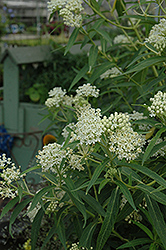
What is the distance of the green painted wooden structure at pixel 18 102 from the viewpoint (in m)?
3.35

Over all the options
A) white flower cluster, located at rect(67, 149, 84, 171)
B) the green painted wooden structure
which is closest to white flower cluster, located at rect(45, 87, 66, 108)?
white flower cluster, located at rect(67, 149, 84, 171)

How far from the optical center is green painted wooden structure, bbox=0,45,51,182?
335 centimetres

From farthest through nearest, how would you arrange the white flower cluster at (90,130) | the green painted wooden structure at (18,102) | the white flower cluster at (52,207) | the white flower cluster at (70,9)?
the green painted wooden structure at (18,102) < the white flower cluster at (70,9) < the white flower cluster at (52,207) < the white flower cluster at (90,130)

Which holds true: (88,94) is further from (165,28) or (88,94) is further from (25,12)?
(25,12)

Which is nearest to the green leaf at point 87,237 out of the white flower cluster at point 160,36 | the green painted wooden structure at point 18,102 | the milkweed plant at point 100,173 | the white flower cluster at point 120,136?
the milkweed plant at point 100,173

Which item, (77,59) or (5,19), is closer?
(77,59)

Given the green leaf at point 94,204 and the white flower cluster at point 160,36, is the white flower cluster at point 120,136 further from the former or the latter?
the white flower cluster at point 160,36

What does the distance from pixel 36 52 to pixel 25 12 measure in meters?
6.74

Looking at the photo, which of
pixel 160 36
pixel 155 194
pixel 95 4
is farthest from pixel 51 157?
pixel 95 4

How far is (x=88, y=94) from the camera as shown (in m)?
1.29

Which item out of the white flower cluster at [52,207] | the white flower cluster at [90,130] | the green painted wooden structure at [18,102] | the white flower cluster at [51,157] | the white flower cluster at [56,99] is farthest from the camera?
the green painted wooden structure at [18,102]

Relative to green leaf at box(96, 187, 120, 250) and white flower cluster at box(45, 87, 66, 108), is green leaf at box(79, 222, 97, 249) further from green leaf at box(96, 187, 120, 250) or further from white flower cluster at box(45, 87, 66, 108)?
white flower cluster at box(45, 87, 66, 108)

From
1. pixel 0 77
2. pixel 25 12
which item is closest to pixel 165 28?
pixel 0 77

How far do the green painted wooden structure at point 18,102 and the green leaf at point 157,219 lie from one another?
240 cm
